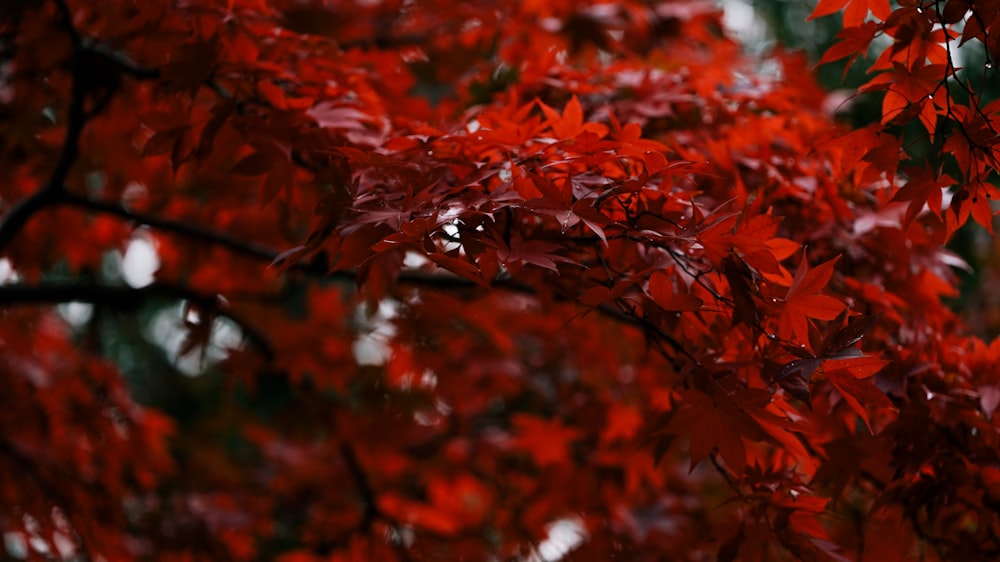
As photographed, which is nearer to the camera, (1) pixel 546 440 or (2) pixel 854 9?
(2) pixel 854 9

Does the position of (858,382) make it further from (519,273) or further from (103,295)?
(103,295)

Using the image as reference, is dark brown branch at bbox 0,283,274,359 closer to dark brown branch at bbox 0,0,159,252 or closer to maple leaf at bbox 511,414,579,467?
dark brown branch at bbox 0,0,159,252

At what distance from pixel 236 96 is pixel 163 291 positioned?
0.90 m

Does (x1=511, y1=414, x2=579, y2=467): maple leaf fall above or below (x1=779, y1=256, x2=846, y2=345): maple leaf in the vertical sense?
below

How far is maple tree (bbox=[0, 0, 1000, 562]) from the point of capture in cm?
114

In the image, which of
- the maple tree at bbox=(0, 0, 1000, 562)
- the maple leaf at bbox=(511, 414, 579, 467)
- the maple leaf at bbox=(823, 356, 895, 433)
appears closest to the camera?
the maple leaf at bbox=(823, 356, 895, 433)

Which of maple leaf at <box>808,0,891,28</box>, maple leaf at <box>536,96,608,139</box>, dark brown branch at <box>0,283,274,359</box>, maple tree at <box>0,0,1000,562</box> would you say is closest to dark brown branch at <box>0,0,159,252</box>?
maple tree at <box>0,0,1000,562</box>

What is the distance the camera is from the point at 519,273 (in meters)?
1.45

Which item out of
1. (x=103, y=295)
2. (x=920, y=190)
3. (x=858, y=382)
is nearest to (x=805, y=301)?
(x=858, y=382)

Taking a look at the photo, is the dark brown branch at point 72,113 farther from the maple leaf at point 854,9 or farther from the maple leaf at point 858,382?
the maple leaf at point 858,382

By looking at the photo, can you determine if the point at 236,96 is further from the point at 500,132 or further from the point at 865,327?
the point at 865,327

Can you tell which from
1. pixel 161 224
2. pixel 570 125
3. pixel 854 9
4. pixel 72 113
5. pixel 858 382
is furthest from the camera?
pixel 161 224

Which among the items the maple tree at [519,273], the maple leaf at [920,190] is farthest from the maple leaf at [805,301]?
the maple leaf at [920,190]

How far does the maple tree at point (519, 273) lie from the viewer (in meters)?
1.14
